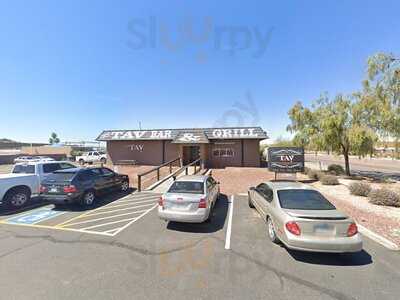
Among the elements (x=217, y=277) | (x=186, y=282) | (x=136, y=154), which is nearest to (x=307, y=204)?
(x=217, y=277)

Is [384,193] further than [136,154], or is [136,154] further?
[136,154]

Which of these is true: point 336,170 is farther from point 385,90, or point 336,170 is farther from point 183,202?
point 183,202

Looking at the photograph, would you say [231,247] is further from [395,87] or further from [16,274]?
[395,87]

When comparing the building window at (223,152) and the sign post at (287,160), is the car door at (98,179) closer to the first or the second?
the sign post at (287,160)

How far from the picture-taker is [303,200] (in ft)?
16.9

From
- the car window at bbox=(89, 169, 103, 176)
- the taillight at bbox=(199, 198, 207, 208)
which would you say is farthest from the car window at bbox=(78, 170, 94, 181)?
the taillight at bbox=(199, 198, 207, 208)

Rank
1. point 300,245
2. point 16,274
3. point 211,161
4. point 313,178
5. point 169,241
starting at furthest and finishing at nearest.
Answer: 1. point 211,161
2. point 313,178
3. point 169,241
4. point 300,245
5. point 16,274

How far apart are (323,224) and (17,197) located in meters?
11.3

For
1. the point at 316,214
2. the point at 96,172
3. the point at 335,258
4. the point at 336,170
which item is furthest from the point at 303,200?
the point at 336,170

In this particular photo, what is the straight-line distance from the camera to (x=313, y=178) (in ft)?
49.9

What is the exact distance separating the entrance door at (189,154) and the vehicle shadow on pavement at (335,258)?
18.4m

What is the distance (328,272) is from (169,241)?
3637mm

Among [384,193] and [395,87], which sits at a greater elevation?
[395,87]

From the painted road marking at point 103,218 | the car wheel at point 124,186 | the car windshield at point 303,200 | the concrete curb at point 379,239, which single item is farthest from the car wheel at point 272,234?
the car wheel at point 124,186
